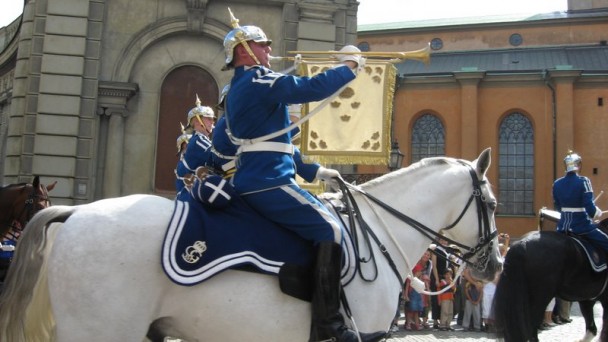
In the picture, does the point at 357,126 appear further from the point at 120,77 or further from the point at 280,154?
the point at 120,77

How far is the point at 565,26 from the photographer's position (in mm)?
48750

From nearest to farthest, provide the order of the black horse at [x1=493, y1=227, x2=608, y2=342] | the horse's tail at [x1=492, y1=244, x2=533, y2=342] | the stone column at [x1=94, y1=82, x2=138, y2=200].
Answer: the horse's tail at [x1=492, y1=244, x2=533, y2=342] < the black horse at [x1=493, y1=227, x2=608, y2=342] < the stone column at [x1=94, y1=82, x2=138, y2=200]

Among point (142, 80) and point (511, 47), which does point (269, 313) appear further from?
point (511, 47)

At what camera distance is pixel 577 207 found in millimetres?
9945

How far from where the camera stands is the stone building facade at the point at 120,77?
1525cm

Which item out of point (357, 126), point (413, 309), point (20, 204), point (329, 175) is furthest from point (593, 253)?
point (20, 204)

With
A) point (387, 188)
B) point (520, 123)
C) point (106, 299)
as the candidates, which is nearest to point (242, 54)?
point (387, 188)

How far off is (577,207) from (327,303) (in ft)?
23.0

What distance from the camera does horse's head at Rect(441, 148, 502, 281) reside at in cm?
545

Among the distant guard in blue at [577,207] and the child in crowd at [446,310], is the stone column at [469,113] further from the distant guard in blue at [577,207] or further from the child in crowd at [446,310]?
the distant guard in blue at [577,207]

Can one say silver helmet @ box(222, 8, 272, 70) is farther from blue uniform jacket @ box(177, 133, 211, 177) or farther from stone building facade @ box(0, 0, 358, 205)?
stone building facade @ box(0, 0, 358, 205)

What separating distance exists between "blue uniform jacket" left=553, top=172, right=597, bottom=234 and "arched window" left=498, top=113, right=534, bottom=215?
3248 cm

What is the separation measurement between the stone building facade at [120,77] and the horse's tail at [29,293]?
11523mm

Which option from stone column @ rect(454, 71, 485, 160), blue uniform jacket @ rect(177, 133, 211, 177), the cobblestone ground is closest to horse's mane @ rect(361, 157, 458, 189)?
blue uniform jacket @ rect(177, 133, 211, 177)
